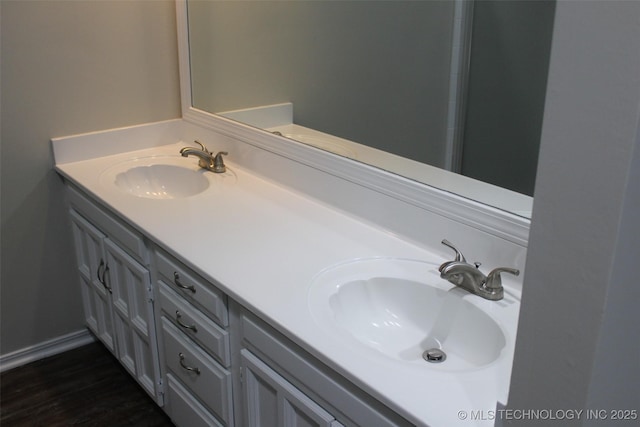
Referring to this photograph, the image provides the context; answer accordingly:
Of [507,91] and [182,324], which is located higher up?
[507,91]

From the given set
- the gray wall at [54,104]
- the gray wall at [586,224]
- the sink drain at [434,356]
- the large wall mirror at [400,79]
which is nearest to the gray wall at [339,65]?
the large wall mirror at [400,79]

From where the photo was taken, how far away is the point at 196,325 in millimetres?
1707

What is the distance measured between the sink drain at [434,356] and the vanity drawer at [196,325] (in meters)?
0.50

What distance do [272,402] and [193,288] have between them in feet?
1.24

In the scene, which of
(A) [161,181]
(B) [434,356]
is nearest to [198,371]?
(B) [434,356]

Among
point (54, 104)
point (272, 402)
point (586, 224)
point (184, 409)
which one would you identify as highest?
point (586, 224)

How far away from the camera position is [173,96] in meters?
2.59

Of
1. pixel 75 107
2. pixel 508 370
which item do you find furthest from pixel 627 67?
pixel 75 107

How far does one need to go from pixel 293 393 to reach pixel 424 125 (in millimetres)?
801

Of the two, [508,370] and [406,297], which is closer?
[508,370]

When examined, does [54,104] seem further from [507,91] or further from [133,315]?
[507,91]

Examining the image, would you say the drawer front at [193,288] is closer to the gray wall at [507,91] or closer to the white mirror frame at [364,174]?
the white mirror frame at [364,174]

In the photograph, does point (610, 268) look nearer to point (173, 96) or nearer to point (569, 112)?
point (569, 112)

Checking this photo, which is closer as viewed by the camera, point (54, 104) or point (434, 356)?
point (434, 356)
